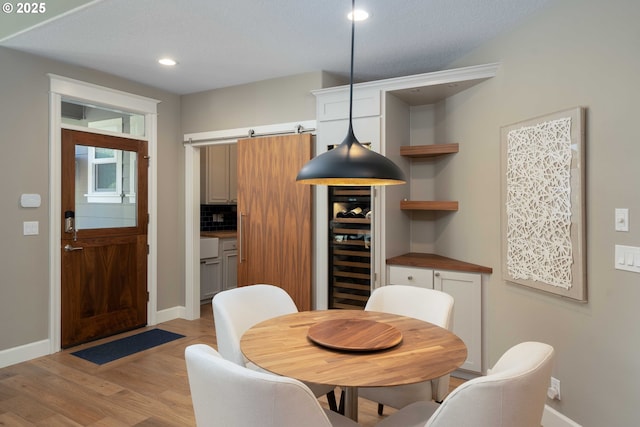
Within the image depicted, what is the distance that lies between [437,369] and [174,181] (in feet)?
13.1

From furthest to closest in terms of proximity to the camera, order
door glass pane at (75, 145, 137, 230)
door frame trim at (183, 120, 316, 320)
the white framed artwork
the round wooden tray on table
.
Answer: door frame trim at (183, 120, 316, 320) < door glass pane at (75, 145, 137, 230) < the white framed artwork < the round wooden tray on table

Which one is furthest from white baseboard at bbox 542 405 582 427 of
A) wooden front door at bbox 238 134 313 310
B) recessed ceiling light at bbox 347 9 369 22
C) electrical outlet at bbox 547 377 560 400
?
recessed ceiling light at bbox 347 9 369 22

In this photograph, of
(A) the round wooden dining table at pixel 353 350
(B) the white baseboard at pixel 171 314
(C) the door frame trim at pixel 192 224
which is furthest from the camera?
(C) the door frame trim at pixel 192 224

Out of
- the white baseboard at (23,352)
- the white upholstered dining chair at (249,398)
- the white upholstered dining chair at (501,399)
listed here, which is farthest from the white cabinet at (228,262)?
the white upholstered dining chair at (501,399)

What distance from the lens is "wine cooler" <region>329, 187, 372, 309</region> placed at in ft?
11.4

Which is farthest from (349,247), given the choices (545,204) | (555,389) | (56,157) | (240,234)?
(56,157)

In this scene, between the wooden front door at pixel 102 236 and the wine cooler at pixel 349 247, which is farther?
the wooden front door at pixel 102 236

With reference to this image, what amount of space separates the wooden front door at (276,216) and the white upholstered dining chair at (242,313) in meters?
1.18

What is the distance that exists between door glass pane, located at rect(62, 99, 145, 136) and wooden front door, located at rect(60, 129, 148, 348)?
108 mm

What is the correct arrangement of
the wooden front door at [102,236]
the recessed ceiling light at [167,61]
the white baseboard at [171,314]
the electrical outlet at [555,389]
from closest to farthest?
the electrical outlet at [555,389]
the recessed ceiling light at [167,61]
the wooden front door at [102,236]
the white baseboard at [171,314]

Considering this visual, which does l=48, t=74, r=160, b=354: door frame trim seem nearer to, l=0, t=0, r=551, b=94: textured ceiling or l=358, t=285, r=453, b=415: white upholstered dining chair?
l=0, t=0, r=551, b=94: textured ceiling

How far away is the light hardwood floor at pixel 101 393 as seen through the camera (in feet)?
8.11

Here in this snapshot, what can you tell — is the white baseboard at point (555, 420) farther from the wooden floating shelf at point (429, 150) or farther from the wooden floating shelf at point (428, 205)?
the wooden floating shelf at point (429, 150)

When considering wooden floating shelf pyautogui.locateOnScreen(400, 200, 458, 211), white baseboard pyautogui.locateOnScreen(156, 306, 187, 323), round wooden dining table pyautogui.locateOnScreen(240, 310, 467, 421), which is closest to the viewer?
round wooden dining table pyautogui.locateOnScreen(240, 310, 467, 421)
